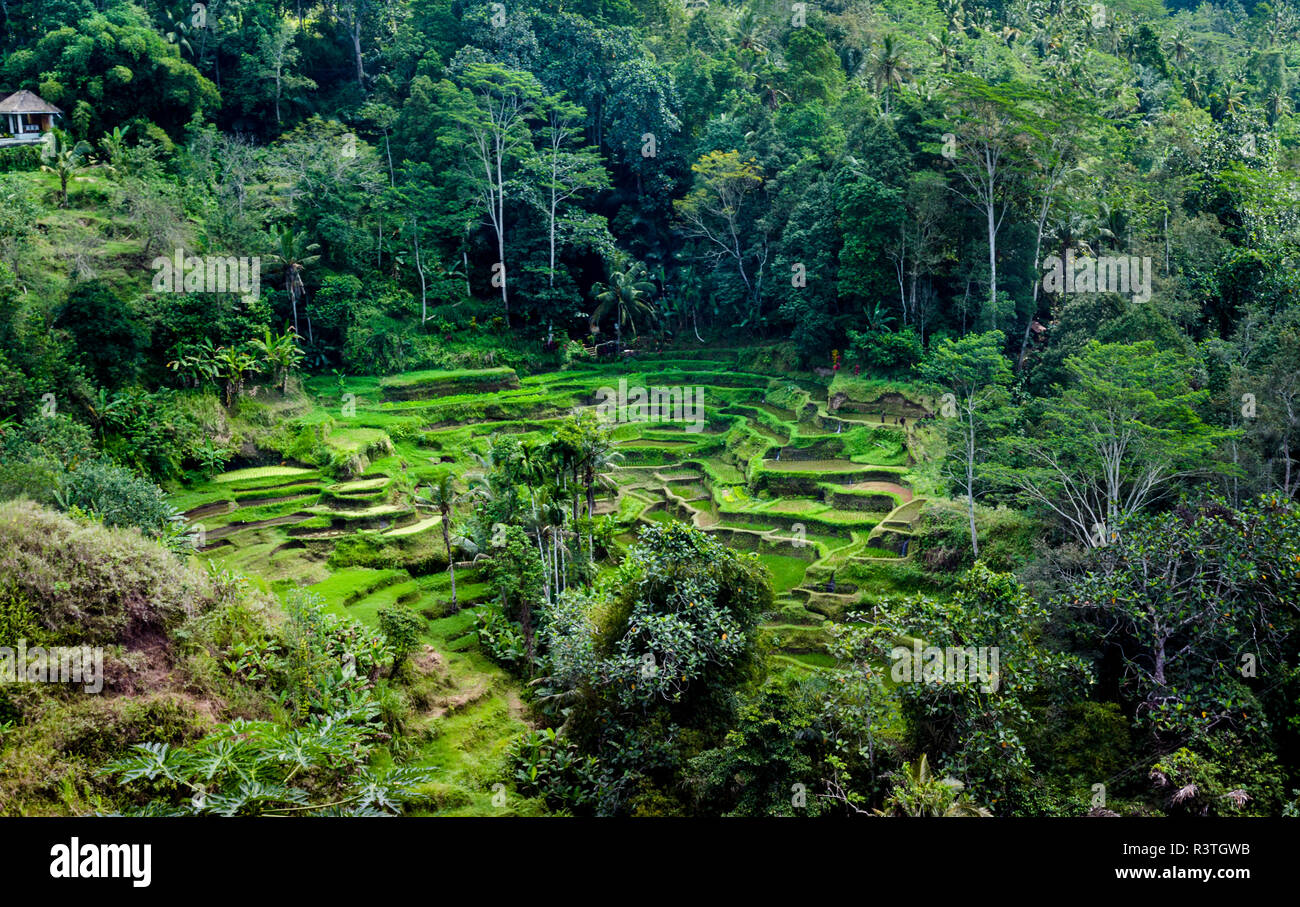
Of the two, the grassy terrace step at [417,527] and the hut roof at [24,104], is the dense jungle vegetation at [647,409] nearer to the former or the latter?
the grassy terrace step at [417,527]

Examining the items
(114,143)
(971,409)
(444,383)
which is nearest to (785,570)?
(971,409)

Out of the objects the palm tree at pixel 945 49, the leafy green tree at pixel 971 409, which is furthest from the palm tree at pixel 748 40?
the leafy green tree at pixel 971 409

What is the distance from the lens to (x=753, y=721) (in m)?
12.5

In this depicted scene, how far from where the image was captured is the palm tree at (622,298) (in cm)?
3266

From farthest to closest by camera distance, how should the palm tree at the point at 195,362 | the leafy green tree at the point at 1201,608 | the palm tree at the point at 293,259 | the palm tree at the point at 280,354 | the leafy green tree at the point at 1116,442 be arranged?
the palm tree at the point at 293,259
the palm tree at the point at 280,354
the palm tree at the point at 195,362
the leafy green tree at the point at 1116,442
the leafy green tree at the point at 1201,608

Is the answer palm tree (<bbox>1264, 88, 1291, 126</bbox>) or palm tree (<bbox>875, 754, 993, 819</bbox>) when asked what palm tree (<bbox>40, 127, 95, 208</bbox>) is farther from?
palm tree (<bbox>1264, 88, 1291, 126</bbox>)

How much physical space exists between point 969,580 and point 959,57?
1135 inches

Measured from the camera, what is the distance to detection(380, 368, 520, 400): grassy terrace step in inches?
1080

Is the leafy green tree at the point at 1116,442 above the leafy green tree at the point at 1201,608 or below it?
above

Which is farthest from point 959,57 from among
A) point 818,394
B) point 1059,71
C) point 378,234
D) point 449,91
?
point 378,234

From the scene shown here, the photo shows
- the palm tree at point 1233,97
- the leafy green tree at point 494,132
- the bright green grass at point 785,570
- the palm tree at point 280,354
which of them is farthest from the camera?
the palm tree at point 1233,97

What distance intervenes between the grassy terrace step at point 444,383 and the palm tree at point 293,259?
3.05 meters

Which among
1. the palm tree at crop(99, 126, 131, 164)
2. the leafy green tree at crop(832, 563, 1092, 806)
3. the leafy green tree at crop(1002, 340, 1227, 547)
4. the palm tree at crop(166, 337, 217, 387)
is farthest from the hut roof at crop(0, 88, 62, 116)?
the leafy green tree at crop(1002, 340, 1227, 547)

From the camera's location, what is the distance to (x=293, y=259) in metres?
27.3
